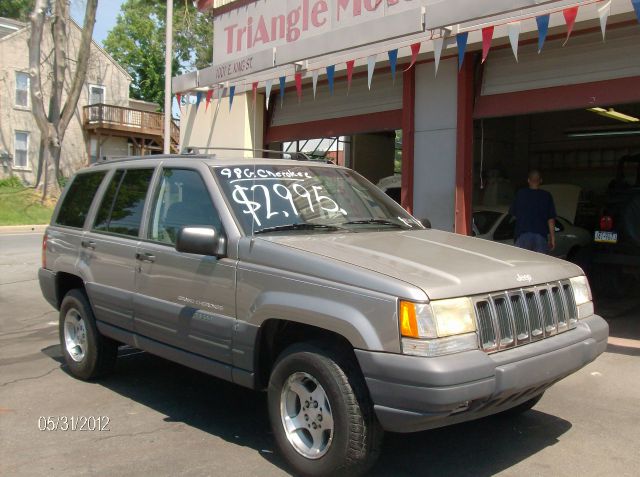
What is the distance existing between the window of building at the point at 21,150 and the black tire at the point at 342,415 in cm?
3391

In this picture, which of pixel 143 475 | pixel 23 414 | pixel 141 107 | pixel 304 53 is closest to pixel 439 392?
pixel 143 475

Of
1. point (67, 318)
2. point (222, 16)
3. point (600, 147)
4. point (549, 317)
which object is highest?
point (222, 16)

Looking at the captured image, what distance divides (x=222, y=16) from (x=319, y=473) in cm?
1126

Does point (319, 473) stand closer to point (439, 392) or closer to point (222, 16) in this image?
point (439, 392)

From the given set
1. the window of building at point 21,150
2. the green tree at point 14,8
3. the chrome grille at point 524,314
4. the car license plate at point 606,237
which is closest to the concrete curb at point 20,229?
the window of building at point 21,150

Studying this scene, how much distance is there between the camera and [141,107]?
40.1 meters

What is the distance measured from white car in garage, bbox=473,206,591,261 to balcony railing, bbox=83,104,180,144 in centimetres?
2639

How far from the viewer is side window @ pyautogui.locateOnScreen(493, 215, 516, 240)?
10383 mm

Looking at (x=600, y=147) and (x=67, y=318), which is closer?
(x=67, y=318)

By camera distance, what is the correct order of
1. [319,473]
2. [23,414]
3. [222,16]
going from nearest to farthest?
[319,473] → [23,414] → [222,16]

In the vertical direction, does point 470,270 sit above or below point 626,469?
above

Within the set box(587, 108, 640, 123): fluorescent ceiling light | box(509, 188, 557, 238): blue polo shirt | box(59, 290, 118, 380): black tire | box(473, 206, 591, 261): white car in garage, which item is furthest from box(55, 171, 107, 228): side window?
box(587, 108, 640, 123): fluorescent ceiling light

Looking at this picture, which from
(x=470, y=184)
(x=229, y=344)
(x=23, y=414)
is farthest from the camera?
(x=470, y=184)

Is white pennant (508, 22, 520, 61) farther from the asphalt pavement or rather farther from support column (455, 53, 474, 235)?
the asphalt pavement
